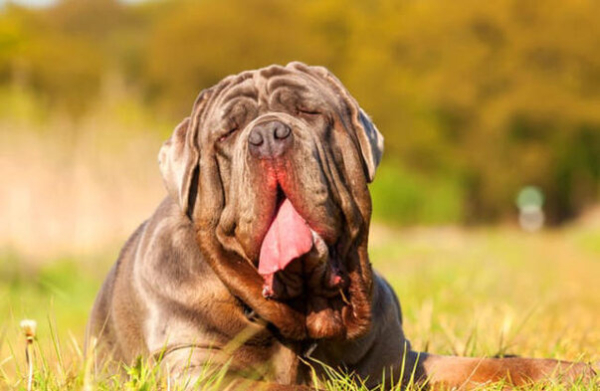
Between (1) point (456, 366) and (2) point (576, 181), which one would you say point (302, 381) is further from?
(2) point (576, 181)

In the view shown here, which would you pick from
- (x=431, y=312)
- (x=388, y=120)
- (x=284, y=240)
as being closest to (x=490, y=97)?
(x=388, y=120)

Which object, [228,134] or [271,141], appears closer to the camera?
[271,141]

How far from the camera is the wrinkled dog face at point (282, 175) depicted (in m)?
3.07

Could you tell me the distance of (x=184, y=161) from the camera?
3.36 metres

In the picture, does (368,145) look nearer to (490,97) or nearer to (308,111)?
(308,111)

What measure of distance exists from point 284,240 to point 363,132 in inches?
21.4

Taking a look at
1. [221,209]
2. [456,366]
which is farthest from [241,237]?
[456,366]

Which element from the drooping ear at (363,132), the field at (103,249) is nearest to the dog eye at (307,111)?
the drooping ear at (363,132)

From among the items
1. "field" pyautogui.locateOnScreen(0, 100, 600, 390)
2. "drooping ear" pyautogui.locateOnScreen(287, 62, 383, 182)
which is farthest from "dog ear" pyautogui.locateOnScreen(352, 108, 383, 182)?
"field" pyautogui.locateOnScreen(0, 100, 600, 390)

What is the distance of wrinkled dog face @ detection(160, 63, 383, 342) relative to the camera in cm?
307

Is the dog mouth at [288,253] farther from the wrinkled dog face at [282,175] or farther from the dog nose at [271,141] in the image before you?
the dog nose at [271,141]

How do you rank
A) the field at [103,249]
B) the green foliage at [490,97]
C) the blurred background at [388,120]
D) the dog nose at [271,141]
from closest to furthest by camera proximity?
the dog nose at [271,141] → the field at [103,249] → the blurred background at [388,120] → the green foliage at [490,97]

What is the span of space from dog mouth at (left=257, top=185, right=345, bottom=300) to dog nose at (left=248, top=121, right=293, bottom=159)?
0.12 meters

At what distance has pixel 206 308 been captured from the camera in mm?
3277
